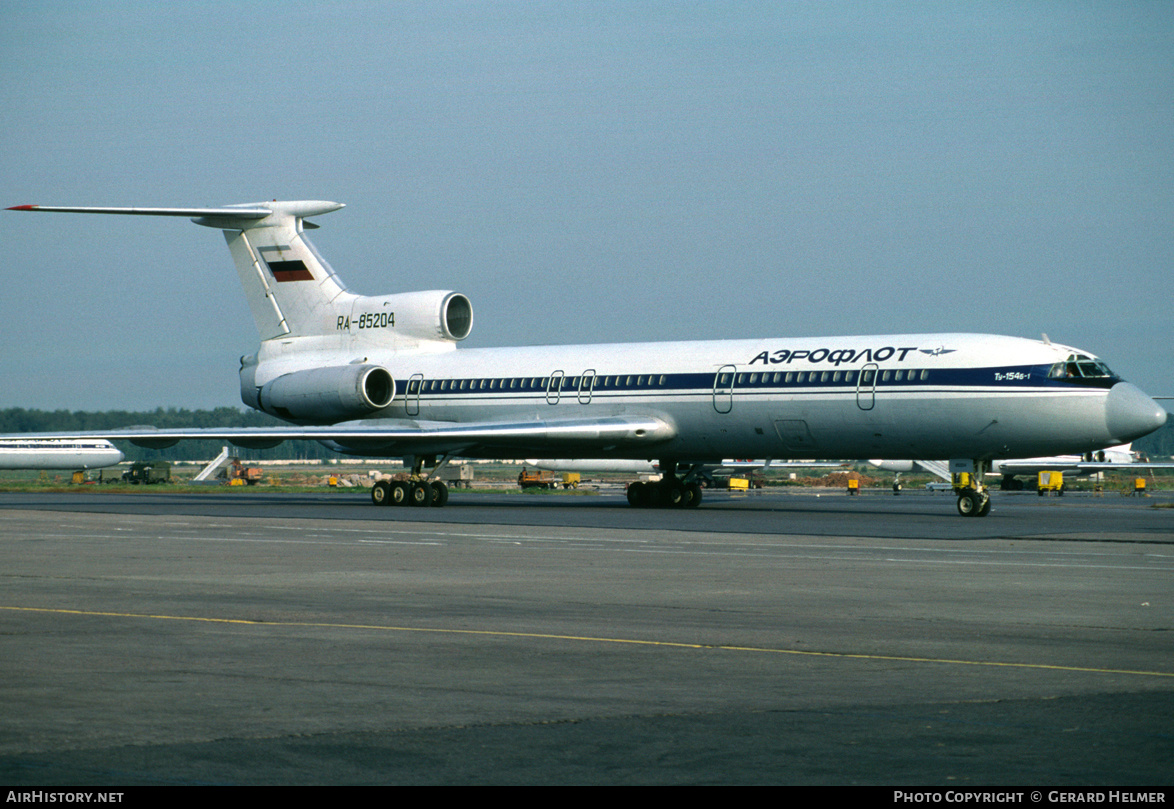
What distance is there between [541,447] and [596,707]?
2972 centimetres

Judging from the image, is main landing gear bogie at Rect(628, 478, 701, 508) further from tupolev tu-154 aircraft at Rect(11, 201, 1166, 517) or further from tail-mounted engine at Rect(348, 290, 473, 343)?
tail-mounted engine at Rect(348, 290, 473, 343)

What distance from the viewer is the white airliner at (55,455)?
267 feet

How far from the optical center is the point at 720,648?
9.36 meters

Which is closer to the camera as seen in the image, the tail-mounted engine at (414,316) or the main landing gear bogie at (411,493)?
the main landing gear bogie at (411,493)

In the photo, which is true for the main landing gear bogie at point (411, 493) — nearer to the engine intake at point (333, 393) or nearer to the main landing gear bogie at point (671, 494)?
the engine intake at point (333, 393)

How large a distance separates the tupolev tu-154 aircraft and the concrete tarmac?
37.5 feet

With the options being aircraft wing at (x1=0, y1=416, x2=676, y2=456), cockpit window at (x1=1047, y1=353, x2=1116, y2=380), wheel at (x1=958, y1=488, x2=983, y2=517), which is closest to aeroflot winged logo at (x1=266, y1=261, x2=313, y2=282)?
aircraft wing at (x1=0, y1=416, x2=676, y2=456)

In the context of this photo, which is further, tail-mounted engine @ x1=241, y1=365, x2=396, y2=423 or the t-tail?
the t-tail

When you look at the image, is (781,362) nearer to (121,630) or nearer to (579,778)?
(121,630)

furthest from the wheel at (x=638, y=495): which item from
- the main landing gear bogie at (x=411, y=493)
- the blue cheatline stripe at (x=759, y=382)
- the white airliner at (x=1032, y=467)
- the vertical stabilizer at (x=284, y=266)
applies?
the white airliner at (x=1032, y=467)

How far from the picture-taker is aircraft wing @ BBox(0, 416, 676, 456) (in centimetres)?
3506

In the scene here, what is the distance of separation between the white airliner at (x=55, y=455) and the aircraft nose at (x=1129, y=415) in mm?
65579

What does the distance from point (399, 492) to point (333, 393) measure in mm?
3791
